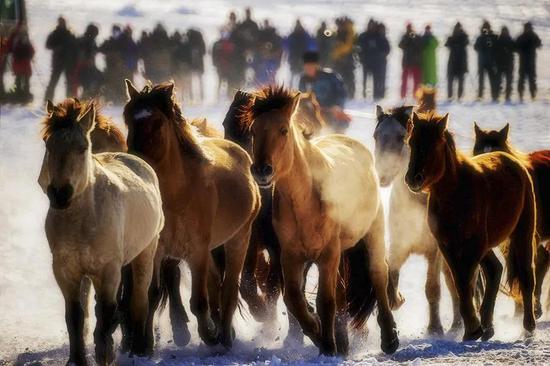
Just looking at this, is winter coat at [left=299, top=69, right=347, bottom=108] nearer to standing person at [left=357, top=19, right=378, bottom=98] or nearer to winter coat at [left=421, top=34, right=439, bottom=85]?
standing person at [left=357, top=19, right=378, bottom=98]

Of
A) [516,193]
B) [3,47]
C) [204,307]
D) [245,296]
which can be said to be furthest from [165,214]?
[3,47]

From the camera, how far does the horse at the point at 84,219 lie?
7.77 meters

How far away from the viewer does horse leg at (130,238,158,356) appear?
30.0 ft

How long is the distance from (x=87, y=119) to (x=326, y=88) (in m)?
7.67

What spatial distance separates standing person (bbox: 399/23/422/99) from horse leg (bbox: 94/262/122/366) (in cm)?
2225

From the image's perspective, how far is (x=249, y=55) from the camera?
2977cm

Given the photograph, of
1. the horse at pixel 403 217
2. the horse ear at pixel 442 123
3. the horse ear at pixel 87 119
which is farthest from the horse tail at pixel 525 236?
the horse ear at pixel 87 119

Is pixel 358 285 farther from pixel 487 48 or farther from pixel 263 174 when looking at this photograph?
pixel 487 48

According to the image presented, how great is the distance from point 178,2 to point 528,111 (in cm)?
3150

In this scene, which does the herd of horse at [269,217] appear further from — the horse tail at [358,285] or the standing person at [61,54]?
the standing person at [61,54]

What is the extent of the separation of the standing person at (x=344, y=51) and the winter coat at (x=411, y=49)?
1.13 m

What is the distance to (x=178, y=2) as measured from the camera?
5822 cm

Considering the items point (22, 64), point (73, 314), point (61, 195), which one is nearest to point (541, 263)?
point (73, 314)

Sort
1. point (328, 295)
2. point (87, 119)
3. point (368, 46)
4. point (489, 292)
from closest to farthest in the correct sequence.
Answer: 1. point (87, 119)
2. point (328, 295)
3. point (489, 292)
4. point (368, 46)
